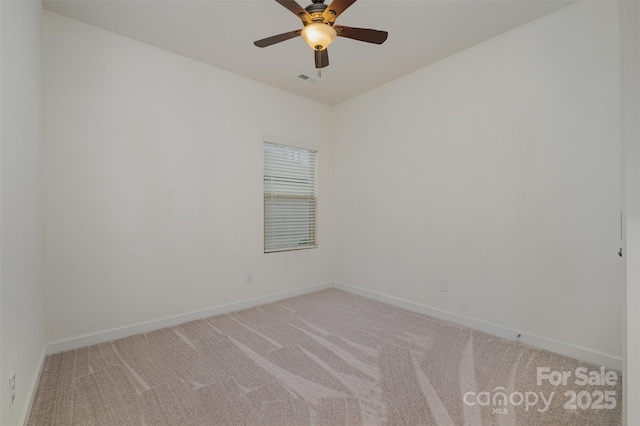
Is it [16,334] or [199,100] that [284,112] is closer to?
[199,100]

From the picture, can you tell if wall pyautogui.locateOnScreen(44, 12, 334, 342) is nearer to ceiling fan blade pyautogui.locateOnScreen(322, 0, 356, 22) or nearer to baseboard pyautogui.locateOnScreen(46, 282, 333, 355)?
baseboard pyautogui.locateOnScreen(46, 282, 333, 355)

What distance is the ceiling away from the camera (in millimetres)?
2344

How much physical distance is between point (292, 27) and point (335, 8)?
876mm

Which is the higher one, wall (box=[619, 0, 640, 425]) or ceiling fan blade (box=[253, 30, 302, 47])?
ceiling fan blade (box=[253, 30, 302, 47])

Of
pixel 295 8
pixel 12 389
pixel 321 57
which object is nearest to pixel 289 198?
pixel 321 57

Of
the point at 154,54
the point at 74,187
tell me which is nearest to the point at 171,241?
the point at 74,187

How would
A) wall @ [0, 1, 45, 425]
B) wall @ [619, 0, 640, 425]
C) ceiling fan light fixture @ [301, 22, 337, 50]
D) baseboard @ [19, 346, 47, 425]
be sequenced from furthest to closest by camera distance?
ceiling fan light fixture @ [301, 22, 337, 50]
baseboard @ [19, 346, 47, 425]
wall @ [0, 1, 45, 425]
wall @ [619, 0, 640, 425]

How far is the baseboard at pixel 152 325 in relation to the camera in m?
2.46

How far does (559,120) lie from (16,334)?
4007mm

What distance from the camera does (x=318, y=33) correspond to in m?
1.96

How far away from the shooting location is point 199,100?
3.22 m

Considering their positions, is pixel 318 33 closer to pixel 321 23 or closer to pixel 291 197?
pixel 321 23

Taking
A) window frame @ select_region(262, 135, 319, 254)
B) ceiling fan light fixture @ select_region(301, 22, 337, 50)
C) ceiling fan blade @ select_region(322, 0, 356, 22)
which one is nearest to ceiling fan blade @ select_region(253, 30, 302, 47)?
ceiling fan light fixture @ select_region(301, 22, 337, 50)

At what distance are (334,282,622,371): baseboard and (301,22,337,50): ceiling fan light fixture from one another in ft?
9.48
